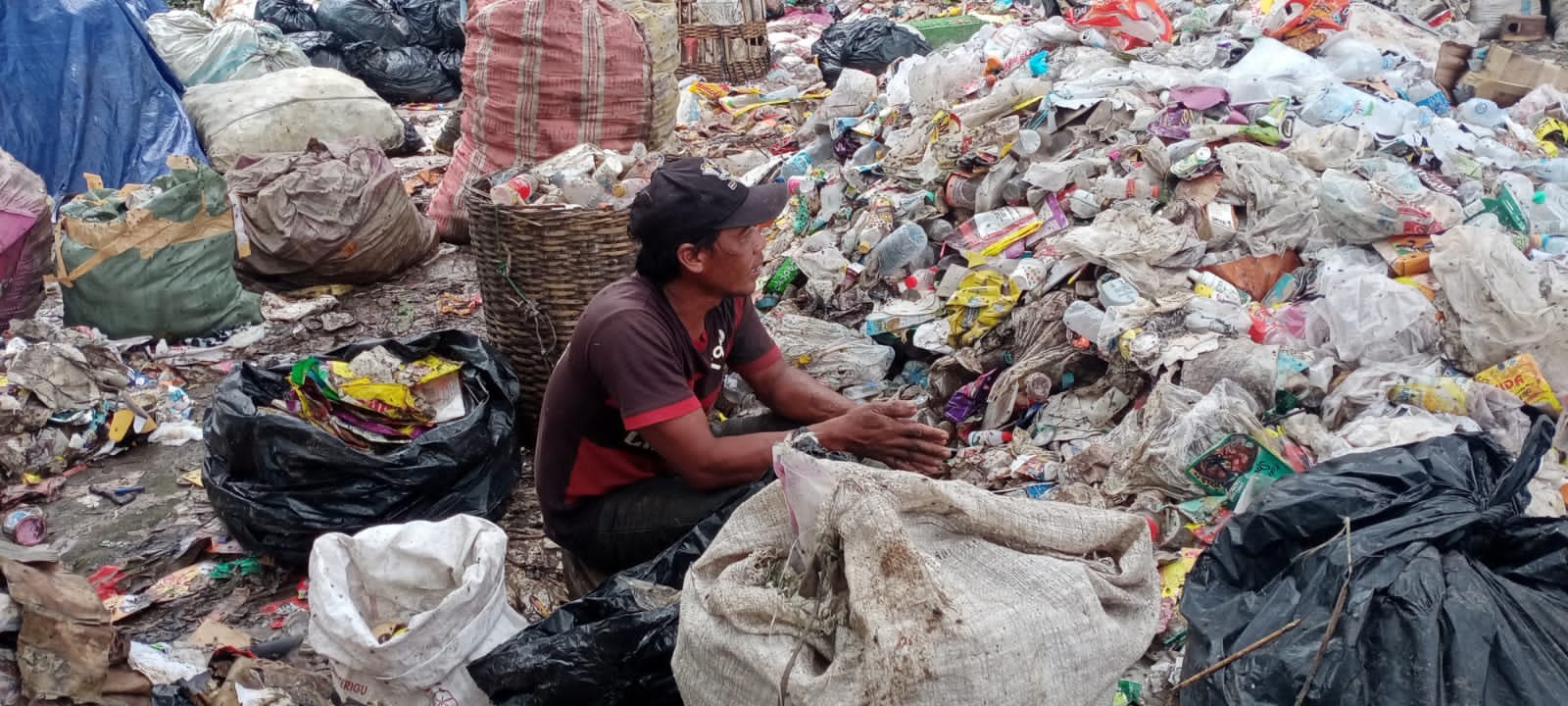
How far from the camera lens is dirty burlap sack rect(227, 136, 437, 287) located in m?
4.93

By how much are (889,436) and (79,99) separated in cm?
545

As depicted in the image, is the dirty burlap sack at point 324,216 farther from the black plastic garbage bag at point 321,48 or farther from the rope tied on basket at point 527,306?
the black plastic garbage bag at point 321,48

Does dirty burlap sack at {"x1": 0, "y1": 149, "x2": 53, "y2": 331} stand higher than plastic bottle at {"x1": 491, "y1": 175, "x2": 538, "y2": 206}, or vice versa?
plastic bottle at {"x1": 491, "y1": 175, "x2": 538, "y2": 206}

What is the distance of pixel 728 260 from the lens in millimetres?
2430

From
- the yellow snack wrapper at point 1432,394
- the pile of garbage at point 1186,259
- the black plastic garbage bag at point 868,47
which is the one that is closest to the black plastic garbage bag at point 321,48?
the black plastic garbage bag at point 868,47

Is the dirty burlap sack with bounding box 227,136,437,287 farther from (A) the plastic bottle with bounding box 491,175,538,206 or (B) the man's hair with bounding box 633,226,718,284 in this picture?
(B) the man's hair with bounding box 633,226,718,284

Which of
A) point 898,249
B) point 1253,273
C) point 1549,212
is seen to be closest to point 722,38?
point 898,249

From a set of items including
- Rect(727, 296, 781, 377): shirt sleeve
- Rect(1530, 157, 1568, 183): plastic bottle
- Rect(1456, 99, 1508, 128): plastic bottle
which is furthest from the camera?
Rect(1456, 99, 1508, 128): plastic bottle

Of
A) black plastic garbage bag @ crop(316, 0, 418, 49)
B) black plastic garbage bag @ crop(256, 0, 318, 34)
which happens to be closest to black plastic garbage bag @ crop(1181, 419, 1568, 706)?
black plastic garbage bag @ crop(316, 0, 418, 49)

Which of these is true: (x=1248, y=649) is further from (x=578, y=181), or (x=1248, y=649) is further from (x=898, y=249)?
(x=898, y=249)

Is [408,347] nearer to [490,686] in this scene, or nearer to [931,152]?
[490,686]

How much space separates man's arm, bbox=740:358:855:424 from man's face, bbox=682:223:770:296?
0.43m

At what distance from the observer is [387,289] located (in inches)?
210

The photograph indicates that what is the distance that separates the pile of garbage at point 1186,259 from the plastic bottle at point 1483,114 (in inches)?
0.5
